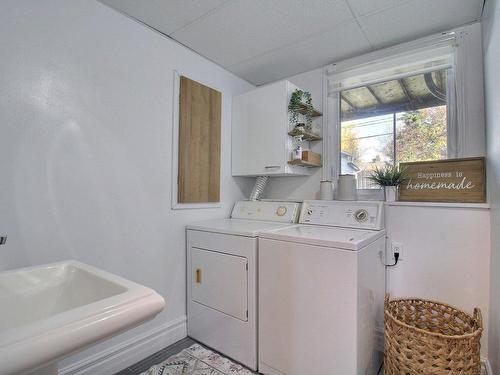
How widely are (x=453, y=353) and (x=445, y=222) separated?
768 mm

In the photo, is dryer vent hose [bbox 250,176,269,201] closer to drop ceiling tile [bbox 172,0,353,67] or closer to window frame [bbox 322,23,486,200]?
drop ceiling tile [bbox 172,0,353,67]

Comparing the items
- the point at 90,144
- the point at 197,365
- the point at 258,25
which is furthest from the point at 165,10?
the point at 197,365

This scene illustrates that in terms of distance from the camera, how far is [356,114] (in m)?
2.30

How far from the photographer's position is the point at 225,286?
5.86 ft

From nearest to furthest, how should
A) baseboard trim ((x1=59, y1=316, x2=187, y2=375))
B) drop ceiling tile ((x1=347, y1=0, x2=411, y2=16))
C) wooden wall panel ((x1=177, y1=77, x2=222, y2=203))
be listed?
1. baseboard trim ((x1=59, y1=316, x2=187, y2=375))
2. drop ceiling tile ((x1=347, y1=0, x2=411, y2=16))
3. wooden wall panel ((x1=177, y1=77, x2=222, y2=203))

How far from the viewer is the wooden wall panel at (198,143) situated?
2072 mm

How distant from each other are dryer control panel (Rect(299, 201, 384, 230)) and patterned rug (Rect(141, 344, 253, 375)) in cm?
109

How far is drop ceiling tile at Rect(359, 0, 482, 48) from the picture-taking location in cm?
162

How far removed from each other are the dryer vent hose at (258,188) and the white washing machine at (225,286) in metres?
0.44

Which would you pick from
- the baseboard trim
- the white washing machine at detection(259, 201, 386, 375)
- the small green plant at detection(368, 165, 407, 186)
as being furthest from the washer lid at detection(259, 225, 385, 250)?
the baseboard trim

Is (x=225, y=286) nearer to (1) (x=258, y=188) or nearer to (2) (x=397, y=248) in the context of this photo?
(1) (x=258, y=188)

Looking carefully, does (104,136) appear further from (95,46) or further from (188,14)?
(188,14)

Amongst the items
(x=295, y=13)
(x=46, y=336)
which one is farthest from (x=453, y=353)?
(x=295, y=13)

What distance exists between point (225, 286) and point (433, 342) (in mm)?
1163
